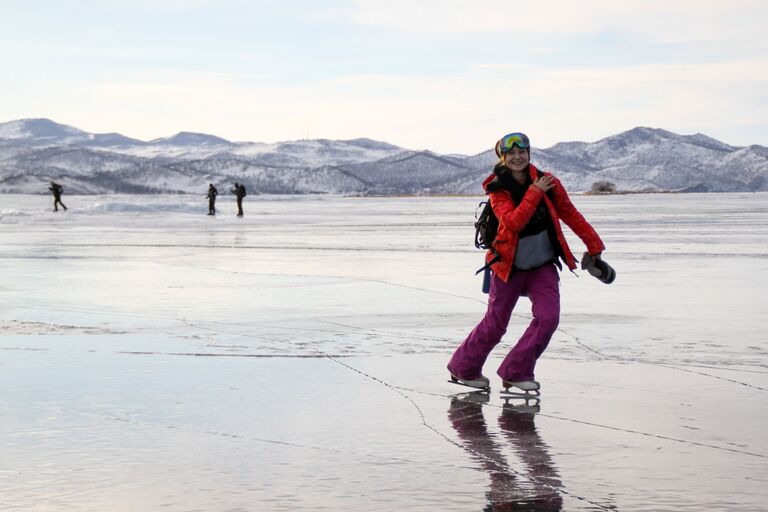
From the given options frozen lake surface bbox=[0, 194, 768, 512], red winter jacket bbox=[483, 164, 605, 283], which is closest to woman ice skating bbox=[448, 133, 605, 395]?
red winter jacket bbox=[483, 164, 605, 283]

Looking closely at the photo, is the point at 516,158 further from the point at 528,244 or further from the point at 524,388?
the point at 524,388

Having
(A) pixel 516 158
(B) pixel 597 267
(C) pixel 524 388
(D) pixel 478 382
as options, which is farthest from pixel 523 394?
(A) pixel 516 158

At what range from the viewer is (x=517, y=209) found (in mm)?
7289

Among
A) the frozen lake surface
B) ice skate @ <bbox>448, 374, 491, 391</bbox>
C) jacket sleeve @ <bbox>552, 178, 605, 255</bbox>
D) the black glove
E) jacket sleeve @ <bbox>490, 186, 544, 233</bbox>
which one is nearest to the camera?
the frozen lake surface

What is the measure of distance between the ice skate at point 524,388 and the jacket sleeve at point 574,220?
2.85 feet

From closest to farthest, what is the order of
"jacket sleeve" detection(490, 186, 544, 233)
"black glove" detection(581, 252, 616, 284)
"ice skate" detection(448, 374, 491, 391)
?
"jacket sleeve" detection(490, 186, 544, 233), "black glove" detection(581, 252, 616, 284), "ice skate" detection(448, 374, 491, 391)

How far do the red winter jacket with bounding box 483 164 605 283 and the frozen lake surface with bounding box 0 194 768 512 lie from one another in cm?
85

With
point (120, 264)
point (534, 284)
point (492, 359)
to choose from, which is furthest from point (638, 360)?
point (120, 264)

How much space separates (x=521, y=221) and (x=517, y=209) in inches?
2.9

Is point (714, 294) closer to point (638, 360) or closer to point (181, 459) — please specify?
point (638, 360)

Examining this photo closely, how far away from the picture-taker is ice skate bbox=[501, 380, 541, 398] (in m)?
7.41

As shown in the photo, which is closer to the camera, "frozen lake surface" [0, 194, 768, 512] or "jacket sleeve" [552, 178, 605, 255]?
"frozen lake surface" [0, 194, 768, 512]

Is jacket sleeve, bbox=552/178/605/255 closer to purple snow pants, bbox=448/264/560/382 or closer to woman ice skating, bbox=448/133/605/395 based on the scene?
woman ice skating, bbox=448/133/605/395

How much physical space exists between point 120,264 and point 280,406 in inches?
508
